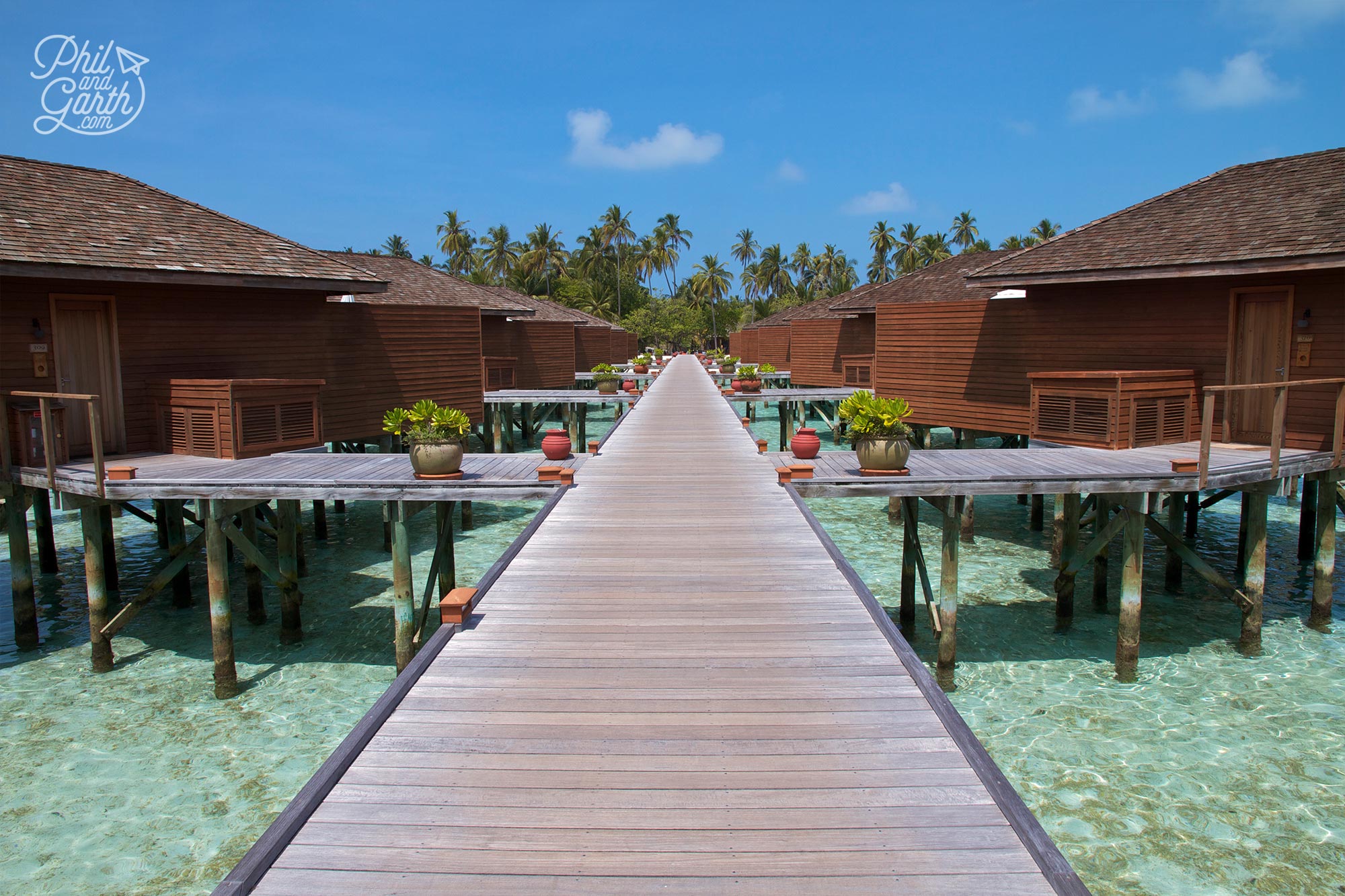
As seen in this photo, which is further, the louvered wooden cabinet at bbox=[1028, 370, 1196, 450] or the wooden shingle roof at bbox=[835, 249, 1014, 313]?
the wooden shingle roof at bbox=[835, 249, 1014, 313]

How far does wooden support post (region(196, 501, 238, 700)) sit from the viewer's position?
421 inches

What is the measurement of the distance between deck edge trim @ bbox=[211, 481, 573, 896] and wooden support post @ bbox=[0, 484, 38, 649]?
9008mm

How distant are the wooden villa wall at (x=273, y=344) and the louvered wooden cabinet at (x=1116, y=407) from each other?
39.4 ft

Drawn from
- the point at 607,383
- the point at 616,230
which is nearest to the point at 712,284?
the point at 616,230

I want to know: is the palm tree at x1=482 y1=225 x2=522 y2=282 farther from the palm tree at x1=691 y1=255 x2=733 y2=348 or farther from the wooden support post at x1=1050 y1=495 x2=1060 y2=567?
the wooden support post at x1=1050 y1=495 x2=1060 y2=567

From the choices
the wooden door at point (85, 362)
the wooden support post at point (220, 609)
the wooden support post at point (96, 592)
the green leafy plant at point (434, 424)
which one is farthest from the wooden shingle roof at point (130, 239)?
the green leafy plant at point (434, 424)

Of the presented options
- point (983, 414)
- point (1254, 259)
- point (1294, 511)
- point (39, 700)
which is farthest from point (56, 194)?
point (1294, 511)

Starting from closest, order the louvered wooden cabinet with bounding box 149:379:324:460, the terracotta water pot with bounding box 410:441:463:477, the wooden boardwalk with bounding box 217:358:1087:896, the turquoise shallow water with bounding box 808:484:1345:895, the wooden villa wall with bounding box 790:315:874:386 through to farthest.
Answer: the wooden boardwalk with bounding box 217:358:1087:896
the turquoise shallow water with bounding box 808:484:1345:895
the terracotta water pot with bounding box 410:441:463:477
the louvered wooden cabinet with bounding box 149:379:324:460
the wooden villa wall with bounding box 790:315:874:386

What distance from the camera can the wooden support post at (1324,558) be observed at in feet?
40.5

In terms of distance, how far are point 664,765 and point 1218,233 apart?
44.7 ft

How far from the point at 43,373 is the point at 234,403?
8.86 feet

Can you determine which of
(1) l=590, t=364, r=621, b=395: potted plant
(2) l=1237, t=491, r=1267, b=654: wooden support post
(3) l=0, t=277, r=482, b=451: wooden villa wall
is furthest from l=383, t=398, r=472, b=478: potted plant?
(1) l=590, t=364, r=621, b=395: potted plant

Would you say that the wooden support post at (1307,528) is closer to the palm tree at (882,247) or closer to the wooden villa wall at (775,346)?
the wooden villa wall at (775,346)

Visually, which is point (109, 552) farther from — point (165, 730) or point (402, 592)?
point (402, 592)
